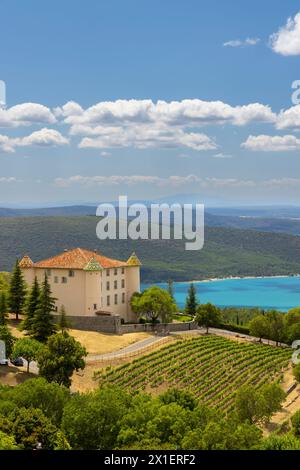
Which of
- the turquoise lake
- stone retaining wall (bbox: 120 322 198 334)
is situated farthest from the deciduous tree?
the turquoise lake

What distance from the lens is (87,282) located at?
52.2 meters

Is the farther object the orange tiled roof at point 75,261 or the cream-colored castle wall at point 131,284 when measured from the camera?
the cream-colored castle wall at point 131,284

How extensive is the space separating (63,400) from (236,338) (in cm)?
3091

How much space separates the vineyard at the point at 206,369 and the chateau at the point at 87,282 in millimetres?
7773

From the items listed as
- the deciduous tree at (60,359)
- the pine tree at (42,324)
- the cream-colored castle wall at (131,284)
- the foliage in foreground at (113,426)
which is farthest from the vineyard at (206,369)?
the foliage in foreground at (113,426)

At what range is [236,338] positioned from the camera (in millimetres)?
57594

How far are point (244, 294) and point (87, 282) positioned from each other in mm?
132872

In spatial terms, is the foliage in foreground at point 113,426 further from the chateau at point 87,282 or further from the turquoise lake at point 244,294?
the turquoise lake at point 244,294

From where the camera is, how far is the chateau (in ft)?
172

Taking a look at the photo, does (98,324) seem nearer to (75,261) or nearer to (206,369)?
(75,261)

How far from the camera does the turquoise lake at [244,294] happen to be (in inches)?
6344

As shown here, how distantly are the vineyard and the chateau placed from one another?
7.77 metres

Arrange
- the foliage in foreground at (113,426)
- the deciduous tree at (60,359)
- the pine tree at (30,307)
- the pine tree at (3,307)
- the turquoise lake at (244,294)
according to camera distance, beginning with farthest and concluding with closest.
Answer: the turquoise lake at (244,294)
the pine tree at (3,307)
the pine tree at (30,307)
the deciduous tree at (60,359)
the foliage in foreground at (113,426)

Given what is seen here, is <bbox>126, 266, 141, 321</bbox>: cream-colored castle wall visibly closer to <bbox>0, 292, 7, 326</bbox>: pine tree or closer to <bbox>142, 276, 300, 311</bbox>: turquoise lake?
<bbox>0, 292, 7, 326</bbox>: pine tree
